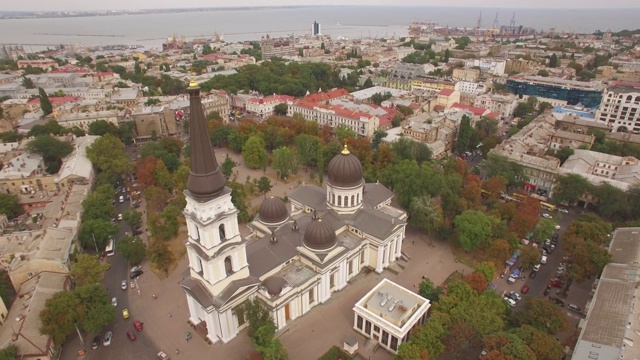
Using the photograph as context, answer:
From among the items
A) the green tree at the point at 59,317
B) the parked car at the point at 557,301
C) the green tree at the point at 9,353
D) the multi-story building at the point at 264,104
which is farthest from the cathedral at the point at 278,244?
the multi-story building at the point at 264,104

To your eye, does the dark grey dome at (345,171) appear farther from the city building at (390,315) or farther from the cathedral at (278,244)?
the city building at (390,315)

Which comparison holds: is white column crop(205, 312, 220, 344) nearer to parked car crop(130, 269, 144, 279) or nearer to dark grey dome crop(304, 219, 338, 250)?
dark grey dome crop(304, 219, 338, 250)

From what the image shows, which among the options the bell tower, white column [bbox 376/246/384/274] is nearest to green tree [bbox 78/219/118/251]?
the bell tower

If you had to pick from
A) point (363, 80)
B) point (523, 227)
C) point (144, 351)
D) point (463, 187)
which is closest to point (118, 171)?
point (144, 351)

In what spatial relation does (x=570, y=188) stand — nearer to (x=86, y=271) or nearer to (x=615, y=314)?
(x=615, y=314)

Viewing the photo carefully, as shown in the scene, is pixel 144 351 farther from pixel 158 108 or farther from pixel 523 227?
pixel 158 108

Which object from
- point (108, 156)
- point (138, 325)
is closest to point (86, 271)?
point (138, 325)
